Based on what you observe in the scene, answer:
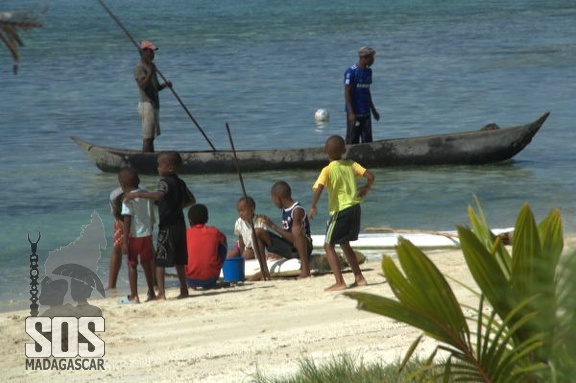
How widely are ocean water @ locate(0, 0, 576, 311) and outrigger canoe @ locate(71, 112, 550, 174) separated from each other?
185mm

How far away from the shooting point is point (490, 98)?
2955 cm

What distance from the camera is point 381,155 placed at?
18.3 metres

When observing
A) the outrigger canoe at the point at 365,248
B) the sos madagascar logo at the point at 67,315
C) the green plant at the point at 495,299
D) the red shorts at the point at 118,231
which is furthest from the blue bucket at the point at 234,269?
the green plant at the point at 495,299

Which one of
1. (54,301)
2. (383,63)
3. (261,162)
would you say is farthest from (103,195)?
(383,63)

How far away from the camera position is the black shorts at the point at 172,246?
370 inches

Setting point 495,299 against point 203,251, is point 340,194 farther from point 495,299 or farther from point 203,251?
point 495,299

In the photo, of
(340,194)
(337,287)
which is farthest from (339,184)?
(337,287)

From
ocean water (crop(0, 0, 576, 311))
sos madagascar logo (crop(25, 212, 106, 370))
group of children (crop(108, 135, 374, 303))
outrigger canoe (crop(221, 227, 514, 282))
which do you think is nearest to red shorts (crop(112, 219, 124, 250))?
group of children (crop(108, 135, 374, 303))

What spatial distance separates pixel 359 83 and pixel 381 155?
7.00ft

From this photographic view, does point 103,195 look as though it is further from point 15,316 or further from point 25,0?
point 25,0

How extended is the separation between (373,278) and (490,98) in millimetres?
19522

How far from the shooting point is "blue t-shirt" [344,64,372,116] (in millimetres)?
16234

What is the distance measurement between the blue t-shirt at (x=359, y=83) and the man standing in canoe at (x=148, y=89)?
229 centimetres

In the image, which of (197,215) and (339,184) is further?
(197,215)
